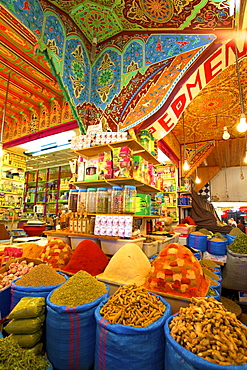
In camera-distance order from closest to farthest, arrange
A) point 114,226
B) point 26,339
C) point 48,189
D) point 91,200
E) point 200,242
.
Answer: point 26,339 → point 114,226 → point 91,200 → point 200,242 → point 48,189

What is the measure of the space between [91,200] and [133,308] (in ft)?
5.34

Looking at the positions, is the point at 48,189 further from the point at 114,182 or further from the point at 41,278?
the point at 41,278

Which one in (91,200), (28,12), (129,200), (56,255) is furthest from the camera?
(91,200)

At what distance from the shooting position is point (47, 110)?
4.43 metres

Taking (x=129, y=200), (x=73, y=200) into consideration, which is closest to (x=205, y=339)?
(x=129, y=200)

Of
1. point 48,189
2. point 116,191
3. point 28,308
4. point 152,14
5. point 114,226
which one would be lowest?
point 28,308

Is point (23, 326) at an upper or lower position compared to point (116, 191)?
lower

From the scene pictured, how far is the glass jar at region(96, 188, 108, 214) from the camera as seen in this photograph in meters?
2.47

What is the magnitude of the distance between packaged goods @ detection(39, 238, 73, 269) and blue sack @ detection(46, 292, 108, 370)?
0.83 metres

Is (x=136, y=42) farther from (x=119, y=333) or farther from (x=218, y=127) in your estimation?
(x=218, y=127)

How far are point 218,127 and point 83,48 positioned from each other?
4904 mm

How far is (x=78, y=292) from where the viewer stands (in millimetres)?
1224

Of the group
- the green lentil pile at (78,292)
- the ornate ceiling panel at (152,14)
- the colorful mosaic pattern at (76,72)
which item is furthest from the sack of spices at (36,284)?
the ornate ceiling panel at (152,14)

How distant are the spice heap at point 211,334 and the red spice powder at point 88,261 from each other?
3.04 feet
